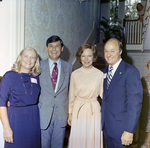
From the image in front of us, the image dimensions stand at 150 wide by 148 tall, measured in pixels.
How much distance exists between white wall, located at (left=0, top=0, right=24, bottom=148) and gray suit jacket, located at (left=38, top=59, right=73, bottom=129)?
0.40 metres

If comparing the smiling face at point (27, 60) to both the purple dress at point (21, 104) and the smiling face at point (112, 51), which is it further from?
the smiling face at point (112, 51)

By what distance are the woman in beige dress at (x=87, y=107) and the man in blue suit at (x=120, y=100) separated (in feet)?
0.59

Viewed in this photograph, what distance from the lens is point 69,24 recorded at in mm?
3945

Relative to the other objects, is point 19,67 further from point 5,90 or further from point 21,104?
point 21,104

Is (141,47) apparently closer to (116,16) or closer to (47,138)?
(116,16)

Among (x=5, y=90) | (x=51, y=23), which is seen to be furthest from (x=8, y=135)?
(x=51, y=23)

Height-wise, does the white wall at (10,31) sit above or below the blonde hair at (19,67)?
above

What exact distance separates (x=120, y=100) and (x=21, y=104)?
1.09 meters

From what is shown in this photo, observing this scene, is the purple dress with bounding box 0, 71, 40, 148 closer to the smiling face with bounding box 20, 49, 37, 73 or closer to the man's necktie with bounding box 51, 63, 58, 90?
the smiling face with bounding box 20, 49, 37, 73

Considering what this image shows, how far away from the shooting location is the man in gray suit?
2.09 metres

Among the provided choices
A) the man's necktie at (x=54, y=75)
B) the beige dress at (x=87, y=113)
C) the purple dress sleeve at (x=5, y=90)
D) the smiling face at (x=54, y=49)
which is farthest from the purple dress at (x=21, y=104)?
the beige dress at (x=87, y=113)

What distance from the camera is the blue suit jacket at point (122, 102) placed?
167 cm

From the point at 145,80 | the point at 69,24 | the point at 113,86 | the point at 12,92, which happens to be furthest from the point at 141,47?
the point at 12,92

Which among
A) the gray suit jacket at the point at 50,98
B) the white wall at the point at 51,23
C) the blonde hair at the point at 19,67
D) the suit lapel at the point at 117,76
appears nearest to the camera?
the suit lapel at the point at 117,76
